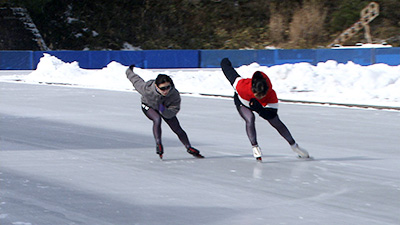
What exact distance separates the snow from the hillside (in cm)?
2222

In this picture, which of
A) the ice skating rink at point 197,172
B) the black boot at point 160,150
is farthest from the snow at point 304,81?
the black boot at point 160,150

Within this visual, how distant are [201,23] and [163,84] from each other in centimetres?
4693

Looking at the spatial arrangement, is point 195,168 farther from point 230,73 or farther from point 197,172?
point 230,73

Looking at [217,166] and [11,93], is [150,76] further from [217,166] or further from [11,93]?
[217,166]

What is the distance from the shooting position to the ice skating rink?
567 centimetres

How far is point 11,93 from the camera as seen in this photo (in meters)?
20.0

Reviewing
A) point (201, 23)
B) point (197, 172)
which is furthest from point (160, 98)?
point (201, 23)

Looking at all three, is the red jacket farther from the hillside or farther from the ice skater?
the hillside

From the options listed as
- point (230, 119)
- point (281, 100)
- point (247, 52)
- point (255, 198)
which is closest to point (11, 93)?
point (281, 100)

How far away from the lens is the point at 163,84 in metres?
7.89

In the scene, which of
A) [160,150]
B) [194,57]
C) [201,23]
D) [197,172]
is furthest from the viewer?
[201,23]

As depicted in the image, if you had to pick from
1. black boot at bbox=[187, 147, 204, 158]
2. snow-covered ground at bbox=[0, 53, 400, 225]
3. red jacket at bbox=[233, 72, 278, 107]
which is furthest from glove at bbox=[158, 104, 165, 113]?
red jacket at bbox=[233, 72, 278, 107]

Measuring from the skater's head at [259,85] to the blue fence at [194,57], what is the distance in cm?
2586

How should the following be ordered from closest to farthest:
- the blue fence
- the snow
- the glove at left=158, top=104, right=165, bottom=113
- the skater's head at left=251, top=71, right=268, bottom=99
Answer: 1. the skater's head at left=251, top=71, right=268, bottom=99
2. the glove at left=158, top=104, right=165, bottom=113
3. the snow
4. the blue fence
